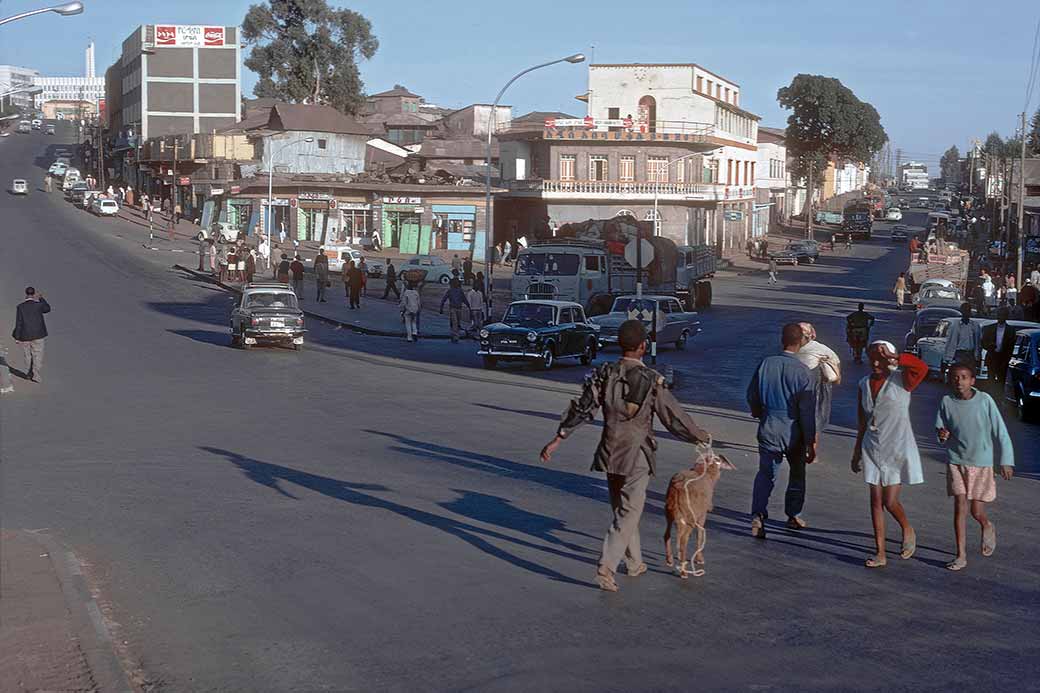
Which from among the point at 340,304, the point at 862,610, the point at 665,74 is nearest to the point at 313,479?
the point at 862,610

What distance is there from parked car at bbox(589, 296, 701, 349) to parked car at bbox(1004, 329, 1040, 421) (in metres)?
10.8

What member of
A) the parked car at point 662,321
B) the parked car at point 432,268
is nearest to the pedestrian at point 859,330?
the parked car at point 662,321

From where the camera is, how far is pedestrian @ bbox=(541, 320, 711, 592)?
8766 millimetres

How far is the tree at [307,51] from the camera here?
319 feet

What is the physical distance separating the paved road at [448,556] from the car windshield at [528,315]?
5.75 meters

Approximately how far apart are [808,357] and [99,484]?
7.71 metres

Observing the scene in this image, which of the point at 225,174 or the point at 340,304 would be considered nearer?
the point at 340,304

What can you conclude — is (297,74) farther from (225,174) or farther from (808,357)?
(808,357)

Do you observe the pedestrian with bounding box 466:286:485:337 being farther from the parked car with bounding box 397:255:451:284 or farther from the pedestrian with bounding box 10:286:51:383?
the parked car with bounding box 397:255:451:284

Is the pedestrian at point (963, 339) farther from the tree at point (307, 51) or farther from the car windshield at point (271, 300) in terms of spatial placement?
the tree at point (307, 51)

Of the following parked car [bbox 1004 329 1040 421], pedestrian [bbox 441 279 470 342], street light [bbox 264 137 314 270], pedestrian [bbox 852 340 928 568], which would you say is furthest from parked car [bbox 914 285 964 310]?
pedestrian [bbox 852 340 928 568]

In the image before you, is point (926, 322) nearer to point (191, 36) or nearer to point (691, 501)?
point (691, 501)

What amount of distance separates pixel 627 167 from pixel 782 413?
6749cm

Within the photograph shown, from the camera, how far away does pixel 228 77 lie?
10438 cm
